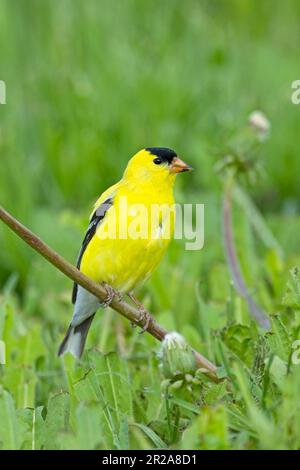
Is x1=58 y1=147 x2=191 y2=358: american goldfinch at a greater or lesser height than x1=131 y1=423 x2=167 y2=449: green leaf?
greater

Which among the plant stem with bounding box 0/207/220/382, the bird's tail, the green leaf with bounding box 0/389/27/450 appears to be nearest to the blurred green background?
the bird's tail

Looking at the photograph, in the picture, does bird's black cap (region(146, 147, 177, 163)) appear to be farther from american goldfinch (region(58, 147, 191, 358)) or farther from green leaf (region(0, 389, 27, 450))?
green leaf (region(0, 389, 27, 450))

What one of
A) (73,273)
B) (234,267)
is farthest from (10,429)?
(234,267)

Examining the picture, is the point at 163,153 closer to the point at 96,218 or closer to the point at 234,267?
the point at 96,218

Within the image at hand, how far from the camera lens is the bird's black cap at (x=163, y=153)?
1913mm

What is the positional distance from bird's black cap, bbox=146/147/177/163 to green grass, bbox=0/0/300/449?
1.14 feet

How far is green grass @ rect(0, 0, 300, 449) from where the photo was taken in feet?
5.31

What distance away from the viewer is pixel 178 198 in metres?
3.50

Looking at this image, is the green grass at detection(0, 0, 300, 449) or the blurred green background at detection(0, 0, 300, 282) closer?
the green grass at detection(0, 0, 300, 449)

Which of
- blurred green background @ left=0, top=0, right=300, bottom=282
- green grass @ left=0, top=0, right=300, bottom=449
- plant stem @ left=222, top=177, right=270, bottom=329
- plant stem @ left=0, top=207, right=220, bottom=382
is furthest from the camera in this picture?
blurred green background @ left=0, top=0, right=300, bottom=282

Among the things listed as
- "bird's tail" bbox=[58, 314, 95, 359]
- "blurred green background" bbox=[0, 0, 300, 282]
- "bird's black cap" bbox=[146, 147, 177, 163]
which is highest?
"blurred green background" bbox=[0, 0, 300, 282]

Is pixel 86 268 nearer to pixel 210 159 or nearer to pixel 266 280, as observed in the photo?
pixel 266 280

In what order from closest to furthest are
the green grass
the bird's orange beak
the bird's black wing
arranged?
the green grass
the bird's orange beak
the bird's black wing

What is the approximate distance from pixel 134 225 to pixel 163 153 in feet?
0.53
